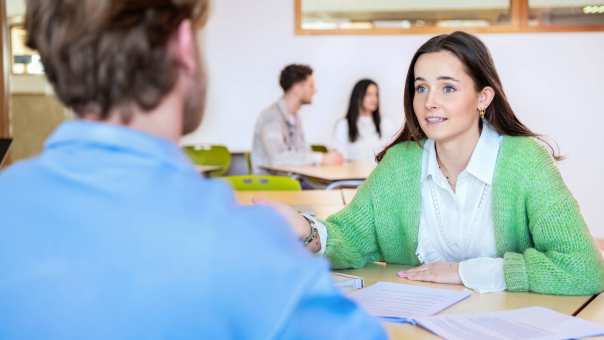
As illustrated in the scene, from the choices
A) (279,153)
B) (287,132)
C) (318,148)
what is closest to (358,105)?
(318,148)

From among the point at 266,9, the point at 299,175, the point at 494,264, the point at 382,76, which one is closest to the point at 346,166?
the point at 299,175

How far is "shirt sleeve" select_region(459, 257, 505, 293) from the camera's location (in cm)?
160

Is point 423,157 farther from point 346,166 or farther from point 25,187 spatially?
point 346,166

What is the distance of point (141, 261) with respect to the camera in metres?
0.63

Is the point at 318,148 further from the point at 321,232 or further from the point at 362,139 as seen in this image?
the point at 321,232

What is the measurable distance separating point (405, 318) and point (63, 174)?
0.87 m

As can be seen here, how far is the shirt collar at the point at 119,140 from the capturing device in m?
0.68

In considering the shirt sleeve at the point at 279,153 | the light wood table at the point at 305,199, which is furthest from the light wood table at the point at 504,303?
the shirt sleeve at the point at 279,153

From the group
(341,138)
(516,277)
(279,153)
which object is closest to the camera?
(516,277)

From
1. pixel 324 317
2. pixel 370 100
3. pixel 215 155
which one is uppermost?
pixel 324 317

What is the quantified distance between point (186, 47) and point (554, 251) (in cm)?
121

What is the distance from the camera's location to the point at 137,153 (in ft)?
2.23

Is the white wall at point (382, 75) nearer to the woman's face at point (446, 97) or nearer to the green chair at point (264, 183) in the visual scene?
the green chair at point (264, 183)

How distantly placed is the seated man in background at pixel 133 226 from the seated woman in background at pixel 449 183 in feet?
3.36
